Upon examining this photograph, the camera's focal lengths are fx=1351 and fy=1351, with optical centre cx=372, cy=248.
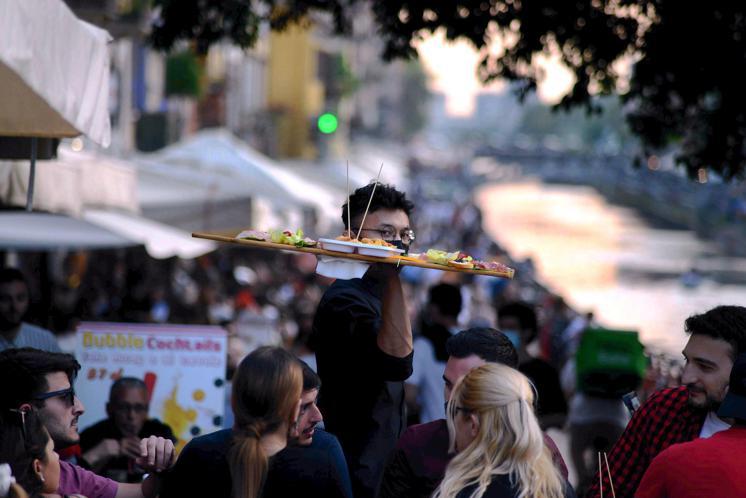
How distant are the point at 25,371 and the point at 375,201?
144 cm

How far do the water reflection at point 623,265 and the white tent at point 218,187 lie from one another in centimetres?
987

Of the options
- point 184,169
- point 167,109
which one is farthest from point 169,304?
point 167,109

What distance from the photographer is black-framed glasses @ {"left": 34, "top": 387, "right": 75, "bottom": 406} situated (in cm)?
406

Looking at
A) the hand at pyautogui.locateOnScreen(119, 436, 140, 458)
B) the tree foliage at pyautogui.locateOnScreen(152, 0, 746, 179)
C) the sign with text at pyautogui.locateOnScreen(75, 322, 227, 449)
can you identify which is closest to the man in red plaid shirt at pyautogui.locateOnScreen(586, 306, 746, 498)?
the hand at pyautogui.locateOnScreen(119, 436, 140, 458)

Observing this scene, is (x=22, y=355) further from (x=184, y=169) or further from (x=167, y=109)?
(x=167, y=109)

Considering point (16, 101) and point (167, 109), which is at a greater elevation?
point (167, 109)

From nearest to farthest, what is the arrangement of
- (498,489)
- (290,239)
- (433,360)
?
(498,489), (290,239), (433,360)

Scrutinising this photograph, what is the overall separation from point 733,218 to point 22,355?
79780mm

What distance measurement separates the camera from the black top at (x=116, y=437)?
592 centimetres

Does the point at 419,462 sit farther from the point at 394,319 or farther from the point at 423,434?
the point at 394,319

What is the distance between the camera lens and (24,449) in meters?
3.47

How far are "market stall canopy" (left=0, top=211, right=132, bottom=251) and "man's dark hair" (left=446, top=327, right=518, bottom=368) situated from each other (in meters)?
6.45

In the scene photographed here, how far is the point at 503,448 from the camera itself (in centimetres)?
349

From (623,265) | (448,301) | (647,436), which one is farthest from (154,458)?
(623,265)
